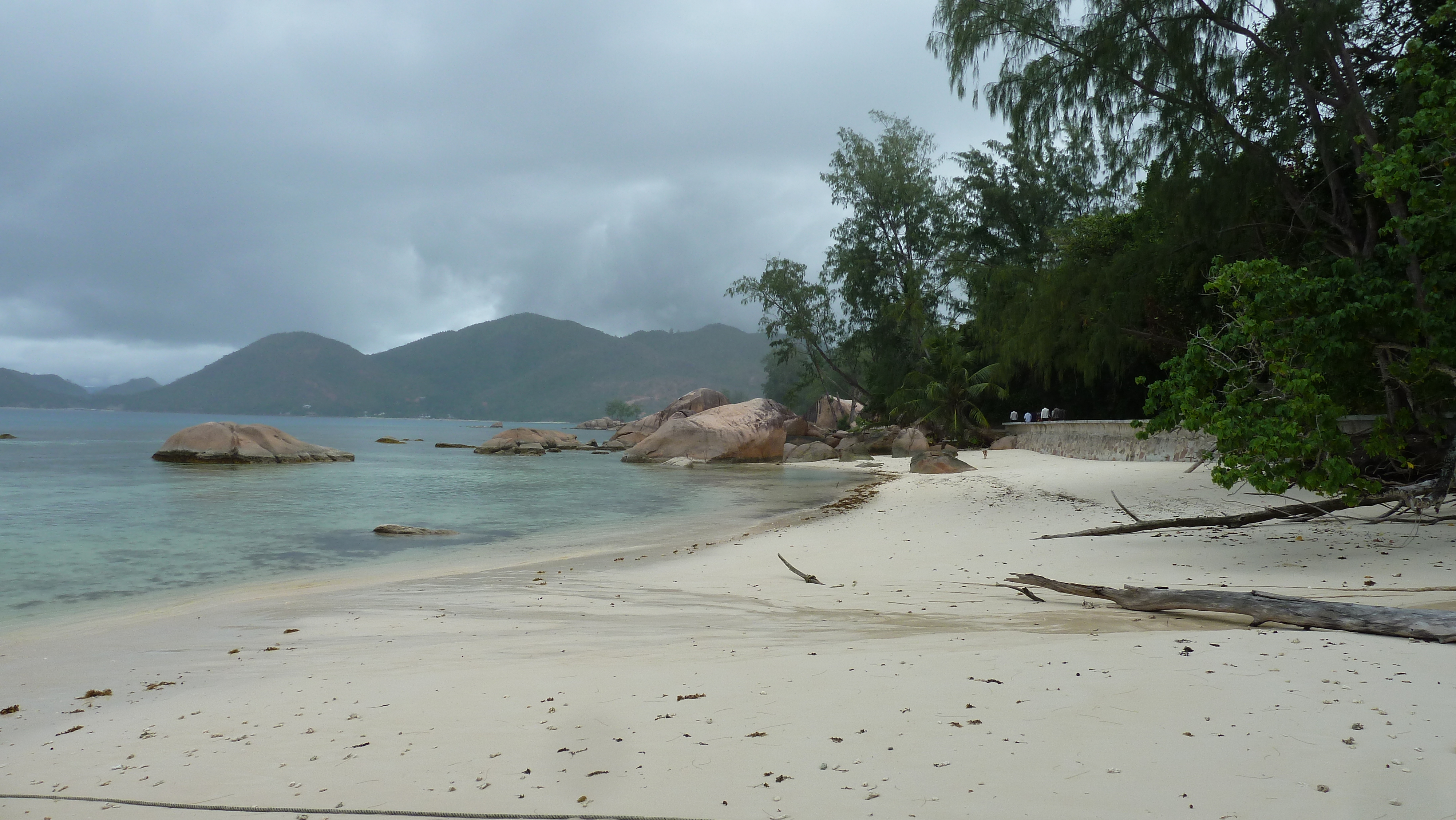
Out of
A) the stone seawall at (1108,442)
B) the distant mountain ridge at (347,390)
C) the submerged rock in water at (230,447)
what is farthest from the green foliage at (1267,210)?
the distant mountain ridge at (347,390)

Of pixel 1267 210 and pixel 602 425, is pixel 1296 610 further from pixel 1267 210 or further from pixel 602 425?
pixel 602 425

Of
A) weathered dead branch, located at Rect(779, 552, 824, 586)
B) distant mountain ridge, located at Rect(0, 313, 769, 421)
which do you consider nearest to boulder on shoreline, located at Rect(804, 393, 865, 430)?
weathered dead branch, located at Rect(779, 552, 824, 586)

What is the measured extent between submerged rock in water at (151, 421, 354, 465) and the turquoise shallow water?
2.33 ft

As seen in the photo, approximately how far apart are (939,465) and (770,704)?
1756 centimetres

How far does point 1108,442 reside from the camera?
1944cm

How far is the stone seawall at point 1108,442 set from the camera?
52.0 feet

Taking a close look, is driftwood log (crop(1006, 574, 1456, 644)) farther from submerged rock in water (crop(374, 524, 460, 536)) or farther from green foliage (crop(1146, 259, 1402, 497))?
submerged rock in water (crop(374, 524, 460, 536))

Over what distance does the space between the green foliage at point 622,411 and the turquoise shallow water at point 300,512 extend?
3624 inches

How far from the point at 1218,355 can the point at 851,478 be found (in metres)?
14.4

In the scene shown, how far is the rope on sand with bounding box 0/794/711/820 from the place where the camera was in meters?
2.31

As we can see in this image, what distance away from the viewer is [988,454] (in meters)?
24.8

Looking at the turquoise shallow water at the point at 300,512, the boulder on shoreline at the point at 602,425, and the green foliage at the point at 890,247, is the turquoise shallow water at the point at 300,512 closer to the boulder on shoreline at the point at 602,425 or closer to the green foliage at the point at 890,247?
the green foliage at the point at 890,247

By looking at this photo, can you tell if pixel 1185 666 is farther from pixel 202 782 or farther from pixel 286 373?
pixel 286 373

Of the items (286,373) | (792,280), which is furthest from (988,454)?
(286,373)
